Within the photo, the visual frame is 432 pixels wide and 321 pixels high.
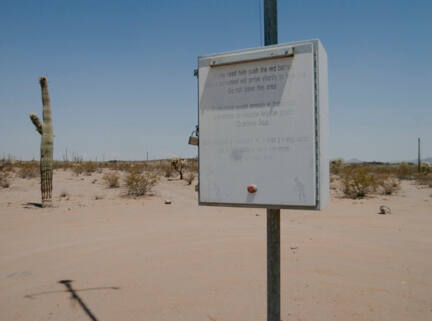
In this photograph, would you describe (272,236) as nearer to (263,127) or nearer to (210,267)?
(263,127)

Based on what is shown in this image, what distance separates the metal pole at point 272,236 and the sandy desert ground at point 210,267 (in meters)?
1.15

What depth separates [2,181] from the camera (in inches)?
670

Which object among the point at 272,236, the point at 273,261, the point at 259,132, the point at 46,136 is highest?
the point at 46,136

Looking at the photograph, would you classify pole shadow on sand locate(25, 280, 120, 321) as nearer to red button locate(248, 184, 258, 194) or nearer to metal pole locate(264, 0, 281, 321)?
metal pole locate(264, 0, 281, 321)

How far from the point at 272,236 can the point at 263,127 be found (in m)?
0.80

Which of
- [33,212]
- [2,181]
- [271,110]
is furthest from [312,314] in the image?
[2,181]

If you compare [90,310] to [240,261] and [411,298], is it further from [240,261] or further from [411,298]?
[411,298]

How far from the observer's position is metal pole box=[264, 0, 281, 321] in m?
2.43

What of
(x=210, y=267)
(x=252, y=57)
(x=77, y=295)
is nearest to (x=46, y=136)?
(x=77, y=295)

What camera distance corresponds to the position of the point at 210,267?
16.3 feet

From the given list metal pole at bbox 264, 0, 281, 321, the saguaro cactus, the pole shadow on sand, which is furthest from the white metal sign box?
the saguaro cactus

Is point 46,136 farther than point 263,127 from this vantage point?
Yes

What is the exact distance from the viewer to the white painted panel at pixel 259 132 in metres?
2.13

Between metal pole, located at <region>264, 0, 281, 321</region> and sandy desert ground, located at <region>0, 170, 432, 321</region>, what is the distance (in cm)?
115
